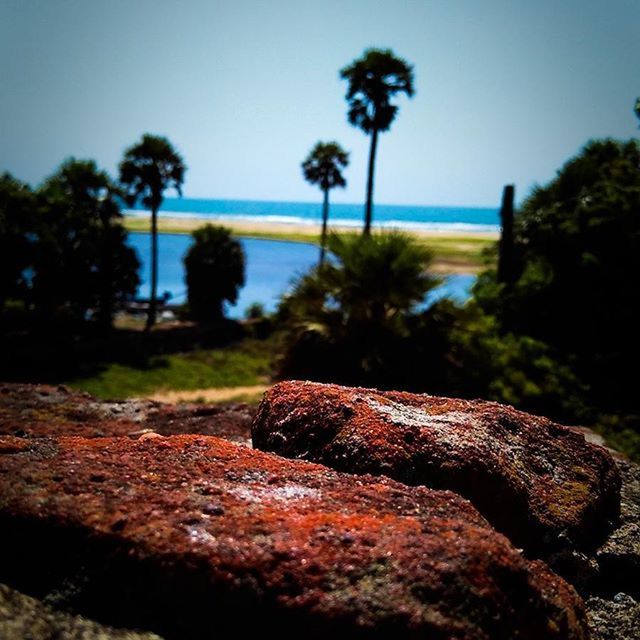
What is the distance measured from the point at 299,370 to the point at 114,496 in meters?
8.79

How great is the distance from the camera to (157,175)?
39594mm

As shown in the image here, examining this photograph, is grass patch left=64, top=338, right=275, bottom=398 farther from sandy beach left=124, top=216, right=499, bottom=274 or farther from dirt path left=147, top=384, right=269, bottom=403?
sandy beach left=124, top=216, right=499, bottom=274

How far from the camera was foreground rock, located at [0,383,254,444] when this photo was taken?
135 inches

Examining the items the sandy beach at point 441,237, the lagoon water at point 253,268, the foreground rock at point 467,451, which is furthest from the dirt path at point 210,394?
the sandy beach at point 441,237

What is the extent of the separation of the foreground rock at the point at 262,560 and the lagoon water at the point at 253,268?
61.5 feet

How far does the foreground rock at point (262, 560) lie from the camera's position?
63.6 inches

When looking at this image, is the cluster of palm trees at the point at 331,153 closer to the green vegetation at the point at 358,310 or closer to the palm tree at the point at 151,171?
the palm tree at the point at 151,171

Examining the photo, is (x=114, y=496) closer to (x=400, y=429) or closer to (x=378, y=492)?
(x=378, y=492)

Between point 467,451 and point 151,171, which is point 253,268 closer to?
point 151,171

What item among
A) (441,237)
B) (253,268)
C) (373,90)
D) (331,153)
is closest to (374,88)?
(373,90)

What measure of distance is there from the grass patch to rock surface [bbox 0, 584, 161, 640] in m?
20.0

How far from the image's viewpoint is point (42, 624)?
153 centimetres

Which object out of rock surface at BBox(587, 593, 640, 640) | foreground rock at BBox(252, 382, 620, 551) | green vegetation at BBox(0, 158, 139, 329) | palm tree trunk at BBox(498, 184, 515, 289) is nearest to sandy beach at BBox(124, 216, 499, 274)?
green vegetation at BBox(0, 158, 139, 329)

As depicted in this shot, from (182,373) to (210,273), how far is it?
662 inches
